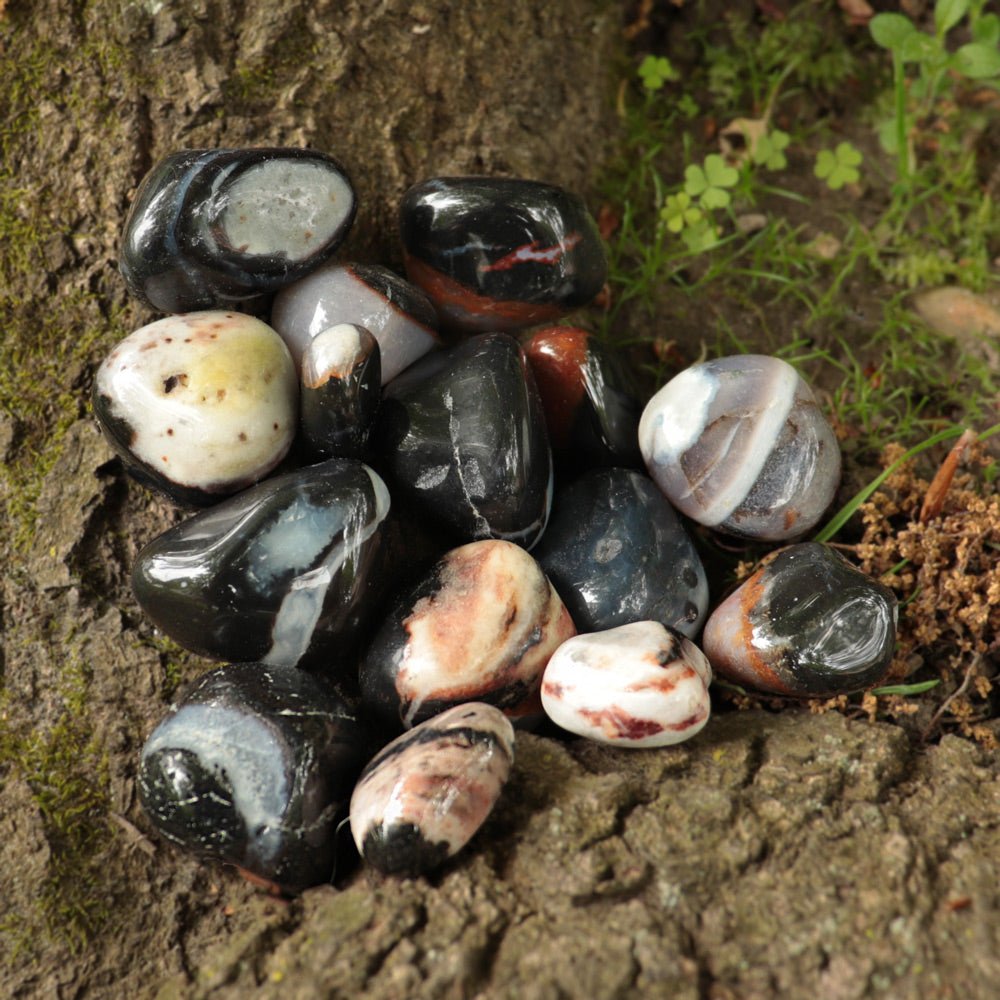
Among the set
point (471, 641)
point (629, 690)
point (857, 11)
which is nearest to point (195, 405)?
point (471, 641)

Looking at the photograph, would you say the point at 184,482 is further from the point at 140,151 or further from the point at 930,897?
the point at 930,897

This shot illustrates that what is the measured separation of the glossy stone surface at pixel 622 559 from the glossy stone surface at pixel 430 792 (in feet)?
1.43

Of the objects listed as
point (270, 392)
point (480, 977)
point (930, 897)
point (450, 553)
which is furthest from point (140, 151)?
point (930, 897)

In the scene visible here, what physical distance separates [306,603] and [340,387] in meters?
0.46

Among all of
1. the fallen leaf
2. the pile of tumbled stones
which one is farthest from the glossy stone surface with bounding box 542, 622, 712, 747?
the fallen leaf

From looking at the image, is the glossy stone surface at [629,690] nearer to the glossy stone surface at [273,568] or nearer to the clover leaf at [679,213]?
the glossy stone surface at [273,568]

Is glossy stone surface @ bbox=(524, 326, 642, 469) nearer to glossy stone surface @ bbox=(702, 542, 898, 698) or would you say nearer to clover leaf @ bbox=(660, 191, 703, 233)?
glossy stone surface @ bbox=(702, 542, 898, 698)

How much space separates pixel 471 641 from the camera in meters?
2.01

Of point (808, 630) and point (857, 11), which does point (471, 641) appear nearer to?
point (808, 630)

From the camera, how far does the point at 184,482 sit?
2076 mm

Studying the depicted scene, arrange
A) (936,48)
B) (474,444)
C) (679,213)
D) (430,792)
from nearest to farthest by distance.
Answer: (430,792), (474,444), (936,48), (679,213)

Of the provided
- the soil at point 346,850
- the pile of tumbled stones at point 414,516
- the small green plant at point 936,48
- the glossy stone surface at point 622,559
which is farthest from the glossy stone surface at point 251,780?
the small green plant at point 936,48

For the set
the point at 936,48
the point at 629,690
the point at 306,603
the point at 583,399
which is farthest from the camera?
the point at 936,48

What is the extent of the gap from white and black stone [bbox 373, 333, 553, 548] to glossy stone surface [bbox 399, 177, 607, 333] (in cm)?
22
